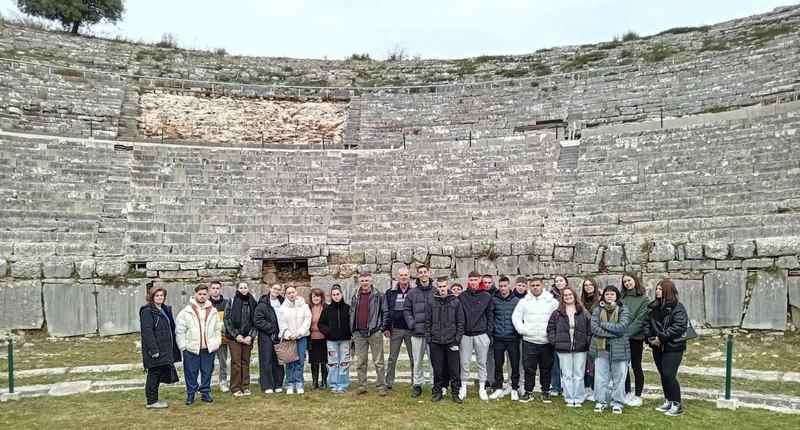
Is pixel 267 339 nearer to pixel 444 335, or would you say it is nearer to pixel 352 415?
pixel 352 415

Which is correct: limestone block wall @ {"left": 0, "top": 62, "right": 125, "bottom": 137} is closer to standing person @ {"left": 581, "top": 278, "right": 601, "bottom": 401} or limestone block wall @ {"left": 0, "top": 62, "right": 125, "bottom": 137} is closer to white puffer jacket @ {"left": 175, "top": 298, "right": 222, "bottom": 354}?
white puffer jacket @ {"left": 175, "top": 298, "right": 222, "bottom": 354}

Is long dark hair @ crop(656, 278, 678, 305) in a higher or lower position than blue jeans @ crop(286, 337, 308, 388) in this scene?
higher

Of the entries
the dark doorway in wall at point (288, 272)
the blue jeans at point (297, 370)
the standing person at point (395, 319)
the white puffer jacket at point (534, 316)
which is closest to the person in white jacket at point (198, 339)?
the blue jeans at point (297, 370)

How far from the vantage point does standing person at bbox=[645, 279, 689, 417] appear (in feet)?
22.2

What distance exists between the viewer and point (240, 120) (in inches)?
933

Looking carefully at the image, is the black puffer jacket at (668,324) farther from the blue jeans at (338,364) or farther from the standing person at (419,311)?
the blue jeans at (338,364)

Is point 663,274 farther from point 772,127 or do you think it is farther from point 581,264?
point 772,127

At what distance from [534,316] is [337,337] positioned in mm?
2577

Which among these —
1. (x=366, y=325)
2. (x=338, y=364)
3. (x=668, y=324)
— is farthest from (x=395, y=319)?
(x=668, y=324)

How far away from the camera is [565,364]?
24.2 ft

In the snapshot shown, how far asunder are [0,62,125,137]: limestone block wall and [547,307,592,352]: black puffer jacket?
17847mm

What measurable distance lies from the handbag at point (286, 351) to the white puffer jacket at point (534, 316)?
290 cm

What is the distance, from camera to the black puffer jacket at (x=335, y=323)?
26.9 feet

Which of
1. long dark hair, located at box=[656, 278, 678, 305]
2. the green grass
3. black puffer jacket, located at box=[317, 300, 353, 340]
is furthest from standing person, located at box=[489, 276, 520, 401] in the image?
black puffer jacket, located at box=[317, 300, 353, 340]
